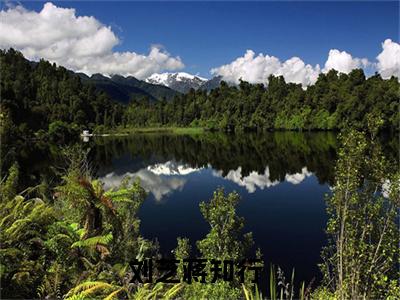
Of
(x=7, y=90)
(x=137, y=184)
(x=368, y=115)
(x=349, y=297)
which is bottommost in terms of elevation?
(x=349, y=297)

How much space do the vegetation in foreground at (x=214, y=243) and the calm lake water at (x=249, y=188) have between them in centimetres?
130

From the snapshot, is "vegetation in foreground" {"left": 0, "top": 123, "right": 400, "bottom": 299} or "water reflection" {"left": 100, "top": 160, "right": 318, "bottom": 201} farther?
"water reflection" {"left": 100, "top": 160, "right": 318, "bottom": 201}

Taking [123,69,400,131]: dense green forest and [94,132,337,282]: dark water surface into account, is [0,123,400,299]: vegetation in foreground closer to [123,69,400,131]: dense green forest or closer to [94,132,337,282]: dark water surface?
[94,132,337,282]: dark water surface

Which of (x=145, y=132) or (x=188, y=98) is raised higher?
(x=188, y=98)

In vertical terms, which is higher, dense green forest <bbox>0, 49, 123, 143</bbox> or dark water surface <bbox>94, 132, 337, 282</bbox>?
dense green forest <bbox>0, 49, 123, 143</bbox>

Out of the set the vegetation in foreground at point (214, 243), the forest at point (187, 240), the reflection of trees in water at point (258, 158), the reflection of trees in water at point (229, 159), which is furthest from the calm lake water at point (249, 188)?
the forest at point (187, 240)

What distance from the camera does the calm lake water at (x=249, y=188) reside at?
20531mm

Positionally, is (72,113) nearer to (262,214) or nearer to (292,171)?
(292,171)

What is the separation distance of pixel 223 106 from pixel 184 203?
103 meters

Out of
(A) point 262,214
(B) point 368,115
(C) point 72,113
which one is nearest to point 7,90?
(C) point 72,113

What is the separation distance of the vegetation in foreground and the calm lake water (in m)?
1.30

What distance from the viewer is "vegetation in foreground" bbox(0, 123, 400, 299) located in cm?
776

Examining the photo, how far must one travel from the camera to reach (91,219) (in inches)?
452

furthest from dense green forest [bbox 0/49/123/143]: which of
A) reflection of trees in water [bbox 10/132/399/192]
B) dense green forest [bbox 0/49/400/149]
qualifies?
reflection of trees in water [bbox 10/132/399/192]
